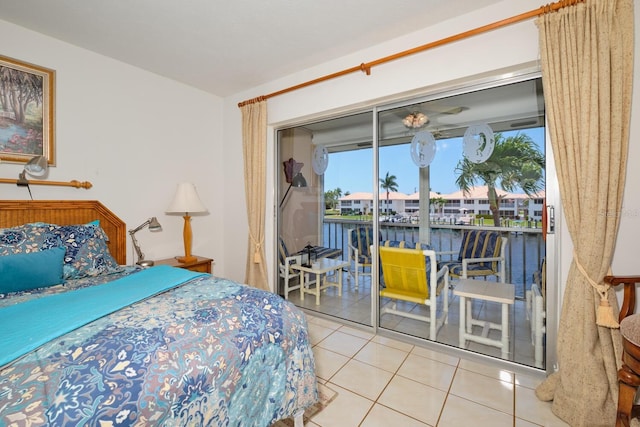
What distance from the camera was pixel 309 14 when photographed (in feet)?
6.97

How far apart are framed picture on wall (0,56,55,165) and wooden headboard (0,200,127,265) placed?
351mm

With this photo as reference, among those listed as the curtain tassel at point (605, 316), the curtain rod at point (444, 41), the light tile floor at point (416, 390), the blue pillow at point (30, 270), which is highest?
the curtain rod at point (444, 41)

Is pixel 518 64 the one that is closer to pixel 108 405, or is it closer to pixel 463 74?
pixel 463 74

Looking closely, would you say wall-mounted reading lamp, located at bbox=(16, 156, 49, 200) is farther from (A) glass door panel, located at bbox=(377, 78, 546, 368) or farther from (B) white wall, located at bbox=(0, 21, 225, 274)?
(A) glass door panel, located at bbox=(377, 78, 546, 368)

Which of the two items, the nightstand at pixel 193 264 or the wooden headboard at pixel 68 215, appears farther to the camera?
the nightstand at pixel 193 264

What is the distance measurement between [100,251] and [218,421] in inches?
69.6

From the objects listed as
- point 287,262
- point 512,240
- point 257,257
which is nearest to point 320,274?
point 287,262

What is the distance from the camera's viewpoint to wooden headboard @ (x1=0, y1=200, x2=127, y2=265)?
7.14 feet

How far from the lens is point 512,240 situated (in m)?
2.16

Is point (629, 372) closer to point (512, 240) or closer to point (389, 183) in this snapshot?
point (512, 240)

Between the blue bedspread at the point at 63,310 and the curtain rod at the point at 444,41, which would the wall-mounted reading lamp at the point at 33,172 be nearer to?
the blue bedspread at the point at 63,310

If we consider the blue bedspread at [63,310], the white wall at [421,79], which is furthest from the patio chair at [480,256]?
the blue bedspread at [63,310]

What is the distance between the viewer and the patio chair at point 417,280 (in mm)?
2434

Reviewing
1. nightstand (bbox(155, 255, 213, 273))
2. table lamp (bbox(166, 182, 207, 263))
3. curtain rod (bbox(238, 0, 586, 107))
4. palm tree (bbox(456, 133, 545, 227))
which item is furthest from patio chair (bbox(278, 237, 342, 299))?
palm tree (bbox(456, 133, 545, 227))
